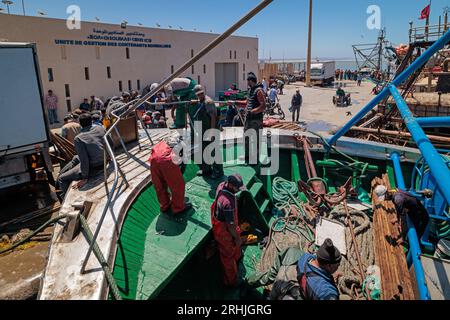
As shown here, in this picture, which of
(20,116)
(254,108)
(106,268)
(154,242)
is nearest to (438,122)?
(254,108)

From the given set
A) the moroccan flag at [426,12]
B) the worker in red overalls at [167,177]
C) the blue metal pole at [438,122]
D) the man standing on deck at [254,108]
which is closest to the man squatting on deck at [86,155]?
the worker in red overalls at [167,177]

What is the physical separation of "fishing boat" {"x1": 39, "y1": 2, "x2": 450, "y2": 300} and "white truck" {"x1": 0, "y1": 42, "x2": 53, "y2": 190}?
200 centimetres

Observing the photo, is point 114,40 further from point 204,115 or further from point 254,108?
point 204,115

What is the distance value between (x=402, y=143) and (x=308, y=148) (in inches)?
108

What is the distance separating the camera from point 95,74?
18391 mm

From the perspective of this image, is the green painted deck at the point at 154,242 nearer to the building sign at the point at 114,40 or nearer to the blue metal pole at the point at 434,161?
the blue metal pole at the point at 434,161

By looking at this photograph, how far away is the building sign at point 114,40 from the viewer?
17.4m

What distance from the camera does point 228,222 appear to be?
402 centimetres

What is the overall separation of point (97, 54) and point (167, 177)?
16.8 meters

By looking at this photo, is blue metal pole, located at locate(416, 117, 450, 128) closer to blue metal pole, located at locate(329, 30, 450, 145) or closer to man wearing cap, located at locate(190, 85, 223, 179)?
blue metal pole, located at locate(329, 30, 450, 145)

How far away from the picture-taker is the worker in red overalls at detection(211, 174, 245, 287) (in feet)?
13.1

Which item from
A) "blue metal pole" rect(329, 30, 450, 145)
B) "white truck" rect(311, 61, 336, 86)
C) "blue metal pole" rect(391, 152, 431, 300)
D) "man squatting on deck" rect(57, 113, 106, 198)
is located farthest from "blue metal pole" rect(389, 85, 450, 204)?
"white truck" rect(311, 61, 336, 86)
